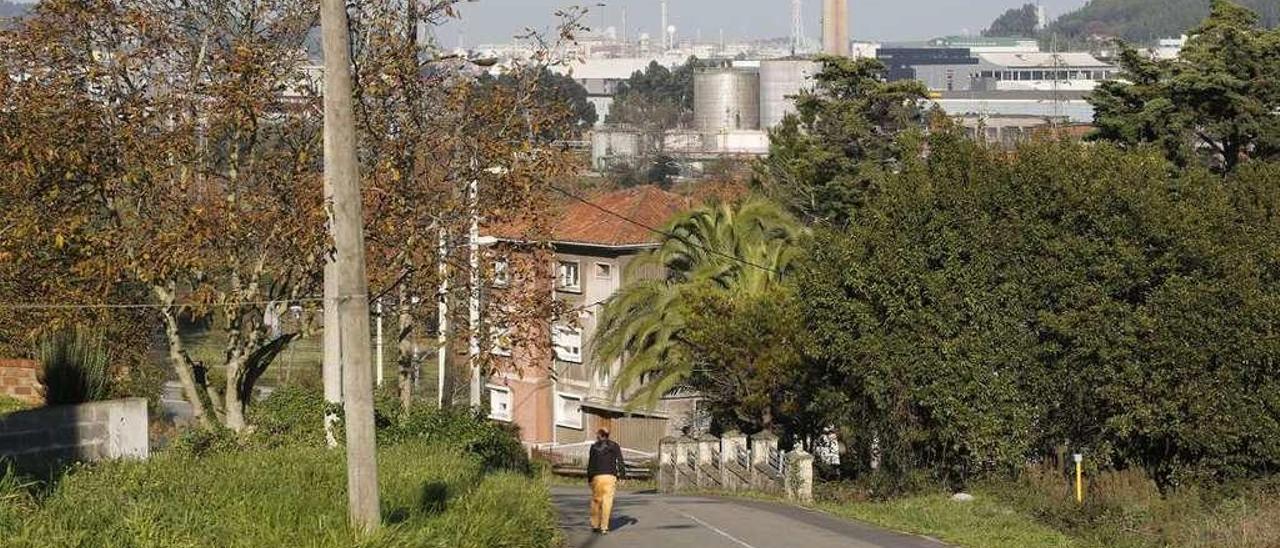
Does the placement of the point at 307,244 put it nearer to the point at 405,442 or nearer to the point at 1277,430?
the point at 405,442

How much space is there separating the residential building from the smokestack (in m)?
43.0

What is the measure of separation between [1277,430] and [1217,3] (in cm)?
1936

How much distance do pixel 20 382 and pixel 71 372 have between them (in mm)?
1682

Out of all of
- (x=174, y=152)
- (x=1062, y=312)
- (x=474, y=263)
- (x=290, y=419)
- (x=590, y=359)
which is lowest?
(x=590, y=359)

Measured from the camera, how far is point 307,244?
21.7 meters

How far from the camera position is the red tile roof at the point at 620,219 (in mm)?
49406

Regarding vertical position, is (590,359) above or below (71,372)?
below

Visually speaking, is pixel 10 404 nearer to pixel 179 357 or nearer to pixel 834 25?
pixel 179 357

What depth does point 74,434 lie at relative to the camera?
53.9ft

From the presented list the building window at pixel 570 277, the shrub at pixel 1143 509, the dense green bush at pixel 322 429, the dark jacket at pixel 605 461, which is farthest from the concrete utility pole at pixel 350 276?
the building window at pixel 570 277

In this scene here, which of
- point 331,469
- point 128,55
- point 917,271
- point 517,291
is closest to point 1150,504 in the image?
point 917,271

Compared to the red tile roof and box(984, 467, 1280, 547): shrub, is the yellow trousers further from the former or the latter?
the red tile roof

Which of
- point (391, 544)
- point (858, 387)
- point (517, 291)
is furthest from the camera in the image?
point (858, 387)

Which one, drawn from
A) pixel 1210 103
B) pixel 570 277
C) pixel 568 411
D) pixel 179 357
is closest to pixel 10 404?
pixel 179 357
